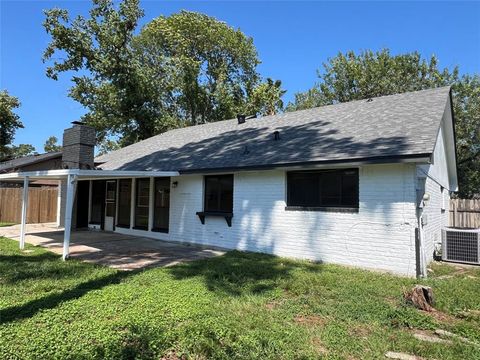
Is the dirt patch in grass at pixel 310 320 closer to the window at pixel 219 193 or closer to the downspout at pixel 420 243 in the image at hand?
the downspout at pixel 420 243

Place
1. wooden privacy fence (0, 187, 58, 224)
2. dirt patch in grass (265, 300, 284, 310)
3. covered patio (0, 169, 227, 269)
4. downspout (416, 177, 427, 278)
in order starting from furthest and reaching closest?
wooden privacy fence (0, 187, 58, 224) → covered patio (0, 169, 227, 269) → downspout (416, 177, 427, 278) → dirt patch in grass (265, 300, 284, 310)

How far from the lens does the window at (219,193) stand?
35.3 feet

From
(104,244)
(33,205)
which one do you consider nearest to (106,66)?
(33,205)

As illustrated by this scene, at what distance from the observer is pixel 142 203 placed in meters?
13.5

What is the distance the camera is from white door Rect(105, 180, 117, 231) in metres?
14.8

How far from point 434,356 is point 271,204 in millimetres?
6045

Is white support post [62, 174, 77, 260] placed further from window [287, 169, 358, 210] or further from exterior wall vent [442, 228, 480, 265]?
exterior wall vent [442, 228, 480, 265]

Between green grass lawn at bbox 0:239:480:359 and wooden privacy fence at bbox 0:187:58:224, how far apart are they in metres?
12.9

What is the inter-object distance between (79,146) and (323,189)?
8387 millimetres

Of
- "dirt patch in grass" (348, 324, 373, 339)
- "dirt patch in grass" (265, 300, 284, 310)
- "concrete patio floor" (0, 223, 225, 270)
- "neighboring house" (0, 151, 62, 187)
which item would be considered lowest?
"dirt patch in grass" (348, 324, 373, 339)

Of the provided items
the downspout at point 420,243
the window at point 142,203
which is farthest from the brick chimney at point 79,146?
the downspout at point 420,243

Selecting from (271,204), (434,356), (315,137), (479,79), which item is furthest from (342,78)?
(434,356)

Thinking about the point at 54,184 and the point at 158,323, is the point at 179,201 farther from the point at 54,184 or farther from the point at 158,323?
the point at 54,184

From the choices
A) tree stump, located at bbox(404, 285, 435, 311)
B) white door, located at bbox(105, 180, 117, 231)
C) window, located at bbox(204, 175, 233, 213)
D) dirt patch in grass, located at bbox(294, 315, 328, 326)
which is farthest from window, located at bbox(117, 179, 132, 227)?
tree stump, located at bbox(404, 285, 435, 311)
